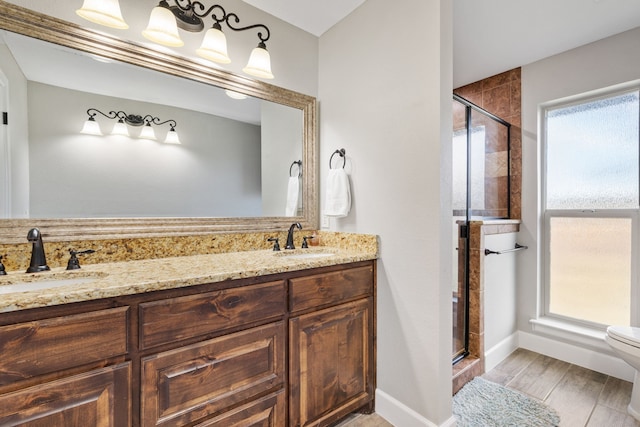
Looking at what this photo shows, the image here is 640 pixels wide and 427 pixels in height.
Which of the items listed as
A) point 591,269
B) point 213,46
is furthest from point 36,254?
point 591,269

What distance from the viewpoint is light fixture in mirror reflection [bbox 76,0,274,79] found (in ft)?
3.93

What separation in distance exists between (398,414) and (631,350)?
53.5 inches

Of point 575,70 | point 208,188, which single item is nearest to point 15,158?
point 208,188

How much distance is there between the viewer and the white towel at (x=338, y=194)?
1.81 m

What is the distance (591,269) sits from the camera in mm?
2223

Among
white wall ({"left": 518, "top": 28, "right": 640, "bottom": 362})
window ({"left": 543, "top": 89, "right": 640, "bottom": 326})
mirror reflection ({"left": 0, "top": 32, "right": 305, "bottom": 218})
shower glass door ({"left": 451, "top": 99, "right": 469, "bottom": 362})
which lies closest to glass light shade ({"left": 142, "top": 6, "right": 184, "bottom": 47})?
mirror reflection ({"left": 0, "top": 32, "right": 305, "bottom": 218})

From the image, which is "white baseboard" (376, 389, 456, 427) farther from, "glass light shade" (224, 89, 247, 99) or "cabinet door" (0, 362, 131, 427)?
"glass light shade" (224, 89, 247, 99)

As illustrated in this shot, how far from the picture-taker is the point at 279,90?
1.91 meters

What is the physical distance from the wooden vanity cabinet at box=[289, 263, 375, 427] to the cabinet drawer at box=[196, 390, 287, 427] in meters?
0.06

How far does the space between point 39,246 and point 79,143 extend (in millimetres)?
496

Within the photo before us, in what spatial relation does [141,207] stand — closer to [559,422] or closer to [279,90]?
[279,90]

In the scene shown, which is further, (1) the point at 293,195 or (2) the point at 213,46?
(1) the point at 293,195

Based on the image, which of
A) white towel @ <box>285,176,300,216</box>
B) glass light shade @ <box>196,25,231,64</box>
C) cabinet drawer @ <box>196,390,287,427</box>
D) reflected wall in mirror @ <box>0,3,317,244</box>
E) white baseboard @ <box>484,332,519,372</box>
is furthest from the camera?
white baseboard @ <box>484,332,519,372</box>

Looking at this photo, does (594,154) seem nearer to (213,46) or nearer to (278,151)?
(278,151)
